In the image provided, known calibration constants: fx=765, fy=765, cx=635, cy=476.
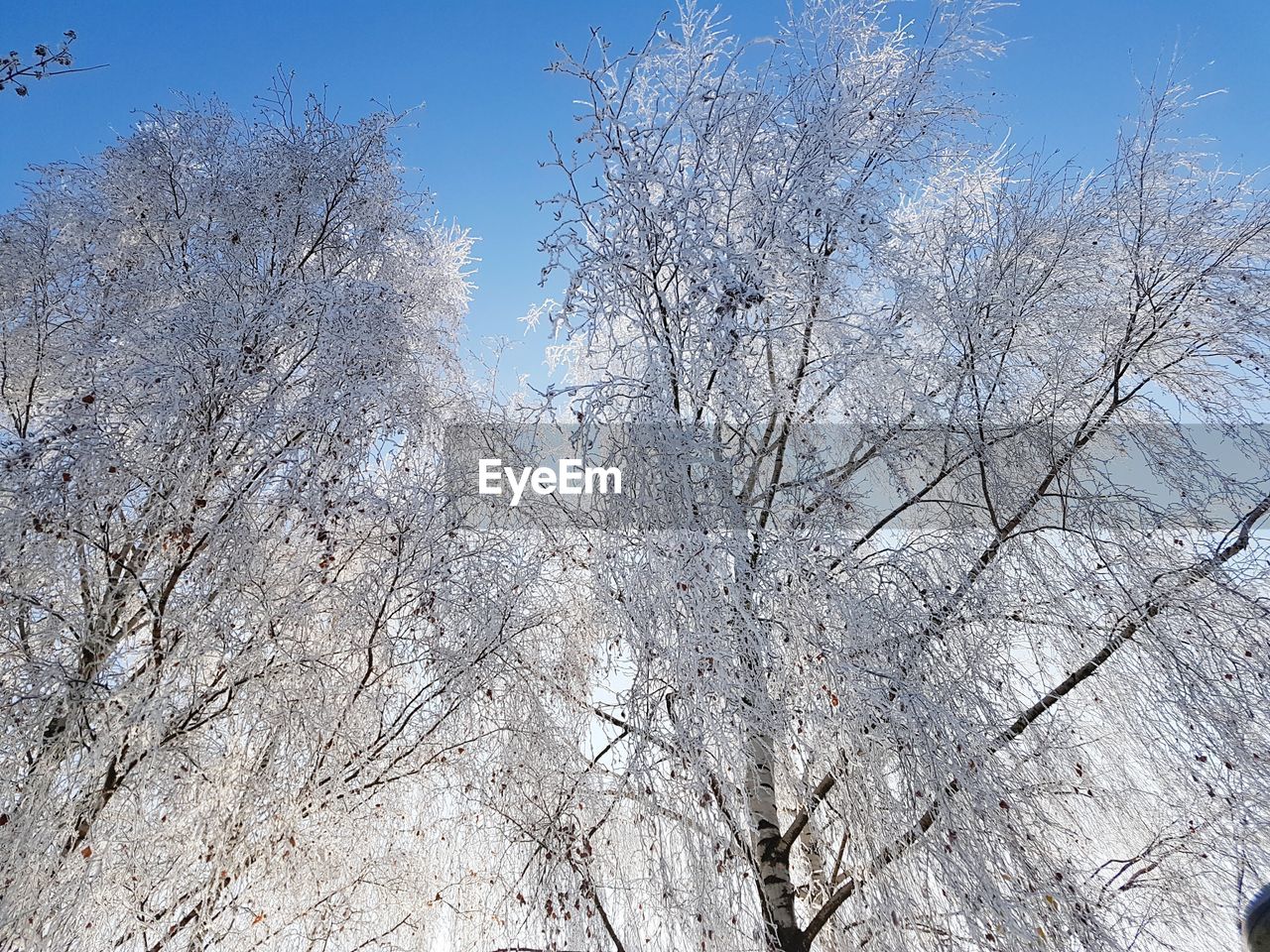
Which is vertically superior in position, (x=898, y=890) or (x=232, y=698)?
(x=232, y=698)

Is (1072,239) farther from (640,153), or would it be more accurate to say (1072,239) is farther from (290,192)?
(290,192)

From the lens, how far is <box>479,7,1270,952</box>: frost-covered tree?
2.44 metres

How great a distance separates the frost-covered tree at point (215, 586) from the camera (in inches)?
103

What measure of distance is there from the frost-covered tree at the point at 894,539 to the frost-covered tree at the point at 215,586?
723mm

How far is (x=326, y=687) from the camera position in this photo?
2.99 meters

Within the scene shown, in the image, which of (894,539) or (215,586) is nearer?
(215,586)

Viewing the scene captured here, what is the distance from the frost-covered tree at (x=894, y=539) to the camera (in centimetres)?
244

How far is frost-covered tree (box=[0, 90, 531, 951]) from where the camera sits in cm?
262

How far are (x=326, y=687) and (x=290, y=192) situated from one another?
8.92 ft

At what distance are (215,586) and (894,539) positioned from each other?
107 inches

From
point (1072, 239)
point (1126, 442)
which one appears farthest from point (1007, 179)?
point (1126, 442)

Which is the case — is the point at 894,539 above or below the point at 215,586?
above

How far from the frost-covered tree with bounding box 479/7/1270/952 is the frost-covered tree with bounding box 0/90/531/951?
0.72 m

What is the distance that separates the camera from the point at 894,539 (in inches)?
130
